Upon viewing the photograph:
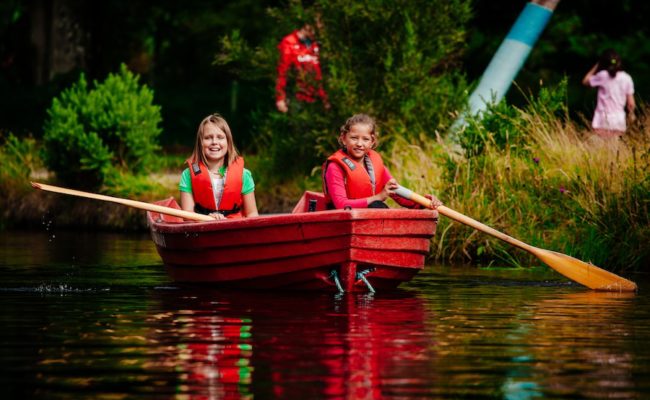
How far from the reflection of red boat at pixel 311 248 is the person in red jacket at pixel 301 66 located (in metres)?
7.31

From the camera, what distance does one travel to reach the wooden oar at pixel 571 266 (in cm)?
1203

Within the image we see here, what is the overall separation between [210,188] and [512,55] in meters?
8.50

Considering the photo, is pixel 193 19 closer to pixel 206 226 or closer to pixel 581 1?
pixel 581 1

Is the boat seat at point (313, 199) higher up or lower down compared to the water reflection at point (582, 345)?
higher up

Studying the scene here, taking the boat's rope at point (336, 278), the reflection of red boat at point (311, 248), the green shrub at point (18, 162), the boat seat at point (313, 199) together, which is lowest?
the boat's rope at point (336, 278)

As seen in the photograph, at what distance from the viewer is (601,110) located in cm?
1884

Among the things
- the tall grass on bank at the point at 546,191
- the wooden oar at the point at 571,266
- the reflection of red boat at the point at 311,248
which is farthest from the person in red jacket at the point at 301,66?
the reflection of red boat at the point at 311,248

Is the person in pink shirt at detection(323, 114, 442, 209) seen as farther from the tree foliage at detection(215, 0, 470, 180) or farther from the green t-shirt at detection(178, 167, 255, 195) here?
the tree foliage at detection(215, 0, 470, 180)

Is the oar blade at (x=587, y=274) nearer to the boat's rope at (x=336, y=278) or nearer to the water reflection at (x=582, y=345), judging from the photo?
the water reflection at (x=582, y=345)

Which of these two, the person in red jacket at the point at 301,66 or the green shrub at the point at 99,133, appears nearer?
the person in red jacket at the point at 301,66

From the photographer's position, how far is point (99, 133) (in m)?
20.3

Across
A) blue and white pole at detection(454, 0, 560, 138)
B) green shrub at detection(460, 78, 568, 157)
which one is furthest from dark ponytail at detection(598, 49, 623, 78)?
green shrub at detection(460, 78, 568, 157)

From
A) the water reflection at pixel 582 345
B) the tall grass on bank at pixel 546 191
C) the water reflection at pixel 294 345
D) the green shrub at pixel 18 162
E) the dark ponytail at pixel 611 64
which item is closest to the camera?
the water reflection at pixel 294 345

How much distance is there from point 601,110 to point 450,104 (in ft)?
5.87
